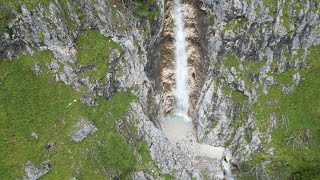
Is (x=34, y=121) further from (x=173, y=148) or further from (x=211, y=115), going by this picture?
(x=211, y=115)

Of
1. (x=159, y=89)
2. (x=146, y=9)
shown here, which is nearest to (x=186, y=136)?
(x=159, y=89)

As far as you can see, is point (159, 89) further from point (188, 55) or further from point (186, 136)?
point (186, 136)

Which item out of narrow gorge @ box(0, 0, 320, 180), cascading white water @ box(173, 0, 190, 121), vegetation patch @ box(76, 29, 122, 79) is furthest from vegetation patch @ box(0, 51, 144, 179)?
cascading white water @ box(173, 0, 190, 121)

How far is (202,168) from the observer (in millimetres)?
37375

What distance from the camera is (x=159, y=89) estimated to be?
39438mm

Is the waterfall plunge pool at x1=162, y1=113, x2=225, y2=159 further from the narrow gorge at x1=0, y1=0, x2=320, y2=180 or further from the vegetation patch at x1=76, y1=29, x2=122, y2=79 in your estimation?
the vegetation patch at x1=76, y1=29, x2=122, y2=79

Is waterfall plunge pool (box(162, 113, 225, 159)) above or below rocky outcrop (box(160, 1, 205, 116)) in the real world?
below

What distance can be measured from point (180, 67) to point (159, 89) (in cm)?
366

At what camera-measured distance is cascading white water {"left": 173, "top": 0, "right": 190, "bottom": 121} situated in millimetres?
37531

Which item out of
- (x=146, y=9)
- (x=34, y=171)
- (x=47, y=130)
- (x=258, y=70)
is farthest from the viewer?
(x=258, y=70)

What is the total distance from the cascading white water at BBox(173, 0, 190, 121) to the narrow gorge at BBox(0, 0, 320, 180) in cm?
12

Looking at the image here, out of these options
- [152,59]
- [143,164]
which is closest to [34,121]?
[143,164]

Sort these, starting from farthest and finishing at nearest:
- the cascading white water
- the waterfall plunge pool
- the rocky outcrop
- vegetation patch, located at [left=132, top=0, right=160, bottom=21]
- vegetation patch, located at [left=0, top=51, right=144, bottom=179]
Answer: the waterfall plunge pool < the cascading white water < the rocky outcrop < vegetation patch, located at [left=132, top=0, right=160, bottom=21] < vegetation patch, located at [left=0, top=51, right=144, bottom=179]

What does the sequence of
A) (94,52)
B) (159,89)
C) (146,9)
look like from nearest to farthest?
(94,52)
(146,9)
(159,89)
